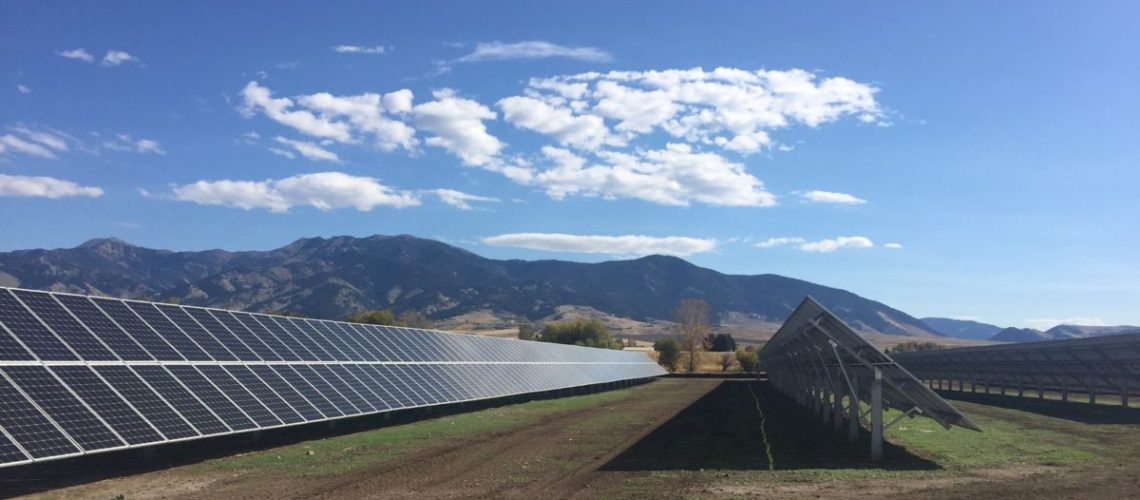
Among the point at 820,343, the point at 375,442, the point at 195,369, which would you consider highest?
the point at 820,343

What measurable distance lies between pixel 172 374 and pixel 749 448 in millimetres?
18475

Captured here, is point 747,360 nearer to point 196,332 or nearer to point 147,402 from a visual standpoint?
point 196,332

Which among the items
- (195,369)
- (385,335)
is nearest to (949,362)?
(385,335)

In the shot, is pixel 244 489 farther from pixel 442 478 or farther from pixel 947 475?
pixel 947 475

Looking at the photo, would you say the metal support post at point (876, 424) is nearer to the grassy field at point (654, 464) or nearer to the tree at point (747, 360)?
the grassy field at point (654, 464)

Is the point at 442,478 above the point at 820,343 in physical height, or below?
below

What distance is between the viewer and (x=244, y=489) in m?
18.7

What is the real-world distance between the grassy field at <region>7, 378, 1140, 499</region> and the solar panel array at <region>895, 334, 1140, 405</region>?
14.6 meters

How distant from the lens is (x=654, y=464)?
23125 mm

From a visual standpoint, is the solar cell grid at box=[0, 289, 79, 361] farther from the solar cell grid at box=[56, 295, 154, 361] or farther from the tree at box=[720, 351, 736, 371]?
the tree at box=[720, 351, 736, 371]

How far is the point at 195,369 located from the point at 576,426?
17.2m

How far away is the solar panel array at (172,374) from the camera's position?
1769 cm

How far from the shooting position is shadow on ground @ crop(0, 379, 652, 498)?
19188mm

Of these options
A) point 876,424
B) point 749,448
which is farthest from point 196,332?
point 876,424
